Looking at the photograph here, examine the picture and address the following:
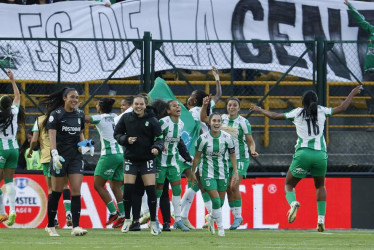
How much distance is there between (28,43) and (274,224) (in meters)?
5.23

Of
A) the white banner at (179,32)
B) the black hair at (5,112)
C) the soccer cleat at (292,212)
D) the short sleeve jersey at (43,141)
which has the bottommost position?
the soccer cleat at (292,212)

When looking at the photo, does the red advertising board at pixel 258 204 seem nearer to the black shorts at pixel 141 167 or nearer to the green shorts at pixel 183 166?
the green shorts at pixel 183 166

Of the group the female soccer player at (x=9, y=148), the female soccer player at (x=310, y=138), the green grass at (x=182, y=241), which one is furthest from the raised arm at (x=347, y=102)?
the female soccer player at (x=9, y=148)

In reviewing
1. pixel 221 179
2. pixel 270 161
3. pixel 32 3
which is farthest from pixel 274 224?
pixel 32 3

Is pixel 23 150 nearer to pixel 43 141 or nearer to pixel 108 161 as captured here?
pixel 43 141

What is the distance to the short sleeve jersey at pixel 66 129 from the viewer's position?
42.8 feet

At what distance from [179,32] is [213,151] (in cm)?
430

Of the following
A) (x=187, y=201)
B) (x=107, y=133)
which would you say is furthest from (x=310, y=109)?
(x=107, y=133)

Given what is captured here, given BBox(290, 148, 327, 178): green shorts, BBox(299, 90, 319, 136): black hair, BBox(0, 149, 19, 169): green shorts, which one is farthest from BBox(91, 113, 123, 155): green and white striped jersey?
BBox(299, 90, 319, 136): black hair

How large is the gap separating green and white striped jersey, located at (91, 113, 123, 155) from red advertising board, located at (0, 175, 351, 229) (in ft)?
5.04

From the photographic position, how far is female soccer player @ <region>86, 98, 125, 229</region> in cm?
1561

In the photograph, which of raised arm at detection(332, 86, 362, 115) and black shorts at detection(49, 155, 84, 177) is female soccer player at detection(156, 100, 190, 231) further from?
raised arm at detection(332, 86, 362, 115)

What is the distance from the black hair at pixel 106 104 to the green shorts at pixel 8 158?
1.62 meters

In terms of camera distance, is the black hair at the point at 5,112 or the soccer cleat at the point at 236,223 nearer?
the black hair at the point at 5,112
